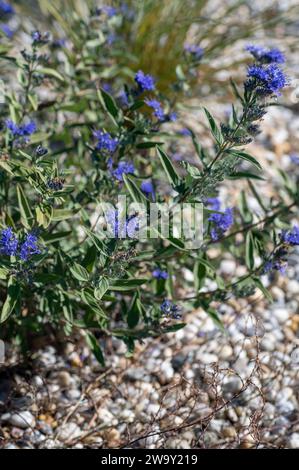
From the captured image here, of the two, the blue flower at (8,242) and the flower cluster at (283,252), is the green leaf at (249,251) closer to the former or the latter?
the flower cluster at (283,252)

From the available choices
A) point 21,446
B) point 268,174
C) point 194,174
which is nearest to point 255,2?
point 268,174

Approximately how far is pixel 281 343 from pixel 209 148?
5.06ft

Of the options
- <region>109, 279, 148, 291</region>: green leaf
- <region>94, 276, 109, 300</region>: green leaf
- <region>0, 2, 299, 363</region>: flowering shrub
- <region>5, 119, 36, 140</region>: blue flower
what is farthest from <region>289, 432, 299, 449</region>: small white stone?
<region>5, 119, 36, 140</region>: blue flower

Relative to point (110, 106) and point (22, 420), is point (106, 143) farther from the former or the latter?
point (22, 420)

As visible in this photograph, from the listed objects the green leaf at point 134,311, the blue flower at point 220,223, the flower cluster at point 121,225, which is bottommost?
the green leaf at point 134,311

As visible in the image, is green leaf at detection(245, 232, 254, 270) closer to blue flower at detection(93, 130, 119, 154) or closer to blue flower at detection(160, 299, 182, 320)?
blue flower at detection(160, 299, 182, 320)

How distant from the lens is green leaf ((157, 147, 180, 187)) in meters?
2.24

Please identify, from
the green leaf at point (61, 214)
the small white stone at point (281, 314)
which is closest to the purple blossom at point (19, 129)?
the green leaf at point (61, 214)

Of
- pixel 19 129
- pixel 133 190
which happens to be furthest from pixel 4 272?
pixel 19 129

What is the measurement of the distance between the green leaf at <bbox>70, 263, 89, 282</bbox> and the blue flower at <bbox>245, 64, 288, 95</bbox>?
2.62 ft

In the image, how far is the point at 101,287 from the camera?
2.10m

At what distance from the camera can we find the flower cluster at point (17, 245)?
2037 millimetres
